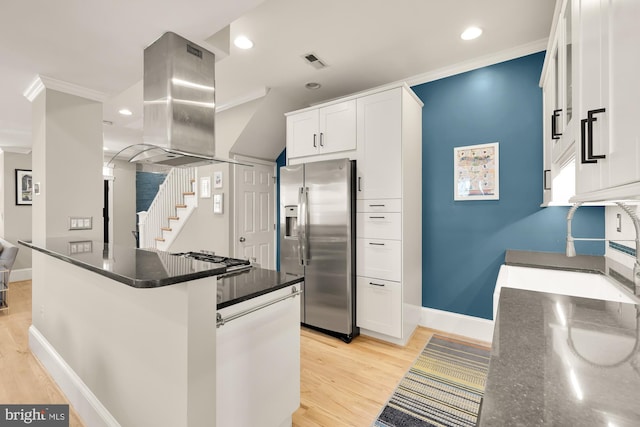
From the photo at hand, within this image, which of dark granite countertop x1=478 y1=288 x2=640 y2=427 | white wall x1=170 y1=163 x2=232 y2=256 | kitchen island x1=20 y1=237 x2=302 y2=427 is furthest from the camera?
white wall x1=170 y1=163 x2=232 y2=256

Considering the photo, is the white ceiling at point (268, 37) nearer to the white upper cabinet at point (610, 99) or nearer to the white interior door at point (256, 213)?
the white interior door at point (256, 213)

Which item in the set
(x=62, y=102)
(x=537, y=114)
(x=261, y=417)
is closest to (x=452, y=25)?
(x=537, y=114)

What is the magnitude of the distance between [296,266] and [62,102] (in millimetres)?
2642

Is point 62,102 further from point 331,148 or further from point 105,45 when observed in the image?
point 331,148

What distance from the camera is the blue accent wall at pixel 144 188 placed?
23.8 feet

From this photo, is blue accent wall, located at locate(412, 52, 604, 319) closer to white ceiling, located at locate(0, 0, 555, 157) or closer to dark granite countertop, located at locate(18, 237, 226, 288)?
white ceiling, located at locate(0, 0, 555, 157)

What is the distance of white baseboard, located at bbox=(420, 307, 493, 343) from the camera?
299 cm

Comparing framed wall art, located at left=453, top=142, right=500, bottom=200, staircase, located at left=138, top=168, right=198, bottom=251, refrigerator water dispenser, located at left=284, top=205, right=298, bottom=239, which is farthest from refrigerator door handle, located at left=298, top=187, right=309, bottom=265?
staircase, located at left=138, top=168, right=198, bottom=251

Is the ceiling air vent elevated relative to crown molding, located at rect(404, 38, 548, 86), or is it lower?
elevated

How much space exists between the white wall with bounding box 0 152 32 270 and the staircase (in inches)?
90.3

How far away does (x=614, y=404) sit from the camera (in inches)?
22.5

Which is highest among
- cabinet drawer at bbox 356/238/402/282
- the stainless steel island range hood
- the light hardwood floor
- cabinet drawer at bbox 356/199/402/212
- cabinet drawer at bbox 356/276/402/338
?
the stainless steel island range hood

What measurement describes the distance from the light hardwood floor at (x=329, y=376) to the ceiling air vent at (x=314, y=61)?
9.38 feet

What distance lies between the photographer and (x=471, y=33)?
258cm
